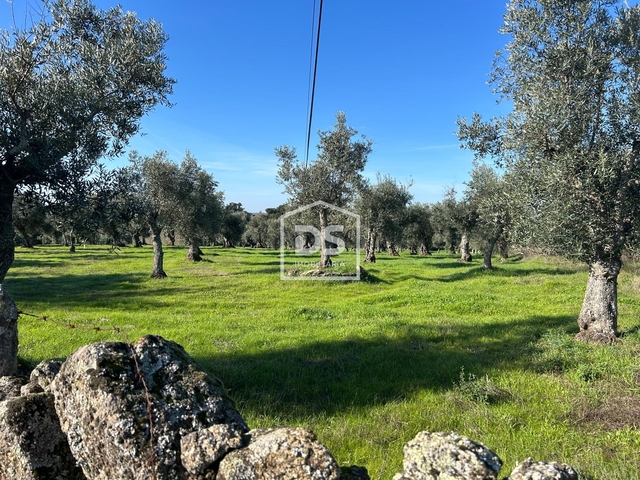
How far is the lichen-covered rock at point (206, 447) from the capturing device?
2727 millimetres

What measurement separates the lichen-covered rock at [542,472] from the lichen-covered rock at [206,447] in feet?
6.23

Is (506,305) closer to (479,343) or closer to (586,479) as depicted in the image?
(479,343)

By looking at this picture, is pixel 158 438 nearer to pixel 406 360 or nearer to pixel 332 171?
pixel 406 360

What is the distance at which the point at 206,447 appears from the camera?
9.01 feet

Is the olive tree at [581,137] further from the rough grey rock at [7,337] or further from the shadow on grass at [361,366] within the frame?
the rough grey rock at [7,337]

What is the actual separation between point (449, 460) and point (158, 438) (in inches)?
82.9

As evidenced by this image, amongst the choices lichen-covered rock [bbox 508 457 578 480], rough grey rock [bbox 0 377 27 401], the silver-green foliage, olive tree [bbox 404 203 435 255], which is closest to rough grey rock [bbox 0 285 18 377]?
rough grey rock [bbox 0 377 27 401]

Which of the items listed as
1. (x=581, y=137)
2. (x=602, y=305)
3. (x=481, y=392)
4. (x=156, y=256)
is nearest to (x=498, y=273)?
(x=602, y=305)

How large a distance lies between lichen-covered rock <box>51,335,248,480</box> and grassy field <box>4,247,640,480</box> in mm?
2719

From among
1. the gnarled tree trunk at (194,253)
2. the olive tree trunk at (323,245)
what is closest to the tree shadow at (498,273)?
the olive tree trunk at (323,245)

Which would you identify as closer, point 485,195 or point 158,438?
point 158,438

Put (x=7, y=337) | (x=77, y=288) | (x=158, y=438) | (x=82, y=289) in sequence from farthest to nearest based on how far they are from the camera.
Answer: (x=77, y=288)
(x=82, y=289)
(x=7, y=337)
(x=158, y=438)

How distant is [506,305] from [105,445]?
58.7 ft

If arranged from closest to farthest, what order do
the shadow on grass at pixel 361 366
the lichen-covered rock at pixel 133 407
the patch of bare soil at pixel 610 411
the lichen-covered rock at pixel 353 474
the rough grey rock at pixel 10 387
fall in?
the lichen-covered rock at pixel 353 474 < the lichen-covered rock at pixel 133 407 < the rough grey rock at pixel 10 387 < the patch of bare soil at pixel 610 411 < the shadow on grass at pixel 361 366
